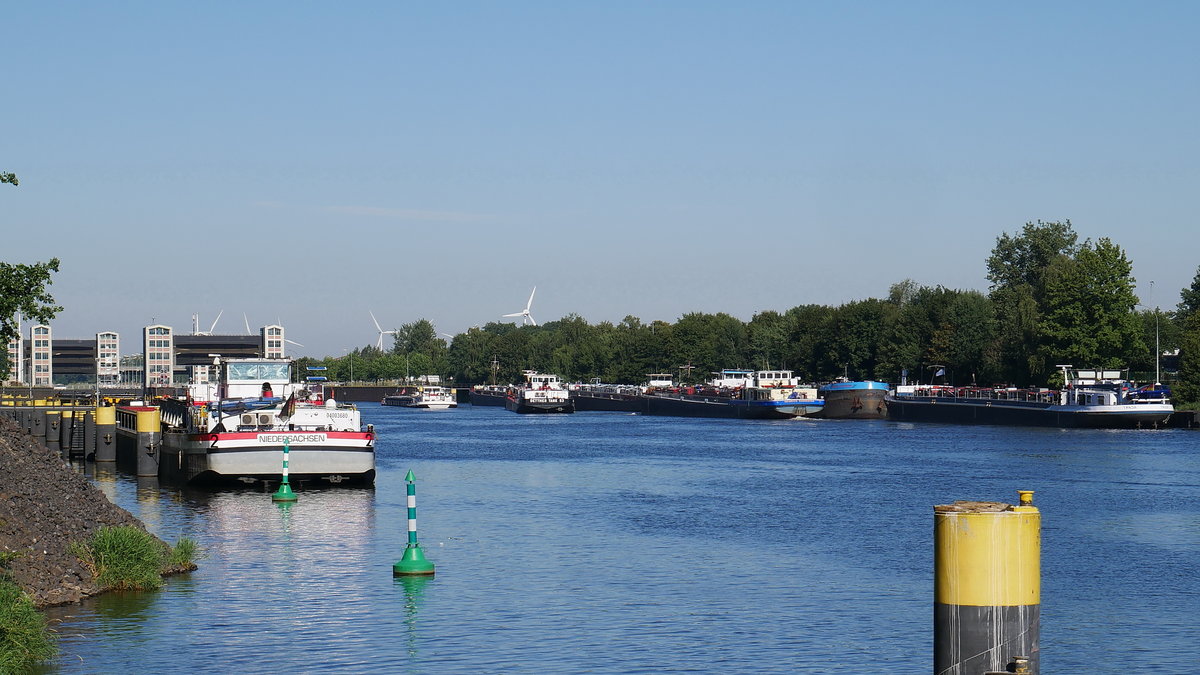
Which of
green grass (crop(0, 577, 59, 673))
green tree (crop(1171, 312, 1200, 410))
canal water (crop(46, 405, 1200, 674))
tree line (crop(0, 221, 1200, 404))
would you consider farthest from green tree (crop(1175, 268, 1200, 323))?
green grass (crop(0, 577, 59, 673))

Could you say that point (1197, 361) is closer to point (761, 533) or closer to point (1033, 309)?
point (1033, 309)

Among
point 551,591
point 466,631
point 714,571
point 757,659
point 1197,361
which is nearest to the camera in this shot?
point 757,659

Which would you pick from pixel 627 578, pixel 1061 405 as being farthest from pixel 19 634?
pixel 1061 405

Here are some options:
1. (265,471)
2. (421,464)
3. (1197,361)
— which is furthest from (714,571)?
(1197,361)

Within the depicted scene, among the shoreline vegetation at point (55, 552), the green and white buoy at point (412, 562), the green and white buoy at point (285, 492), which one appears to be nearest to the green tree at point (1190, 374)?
the green and white buoy at point (285, 492)

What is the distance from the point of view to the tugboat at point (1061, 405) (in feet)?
349

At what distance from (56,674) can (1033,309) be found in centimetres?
13373

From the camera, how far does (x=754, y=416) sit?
144m

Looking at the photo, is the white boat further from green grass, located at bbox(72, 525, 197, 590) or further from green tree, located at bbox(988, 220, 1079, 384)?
green tree, located at bbox(988, 220, 1079, 384)

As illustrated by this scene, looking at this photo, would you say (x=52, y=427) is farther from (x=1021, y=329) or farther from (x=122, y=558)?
(x=1021, y=329)

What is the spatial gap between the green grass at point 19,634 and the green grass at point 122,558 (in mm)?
5027

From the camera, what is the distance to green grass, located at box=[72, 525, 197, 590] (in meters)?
23.4

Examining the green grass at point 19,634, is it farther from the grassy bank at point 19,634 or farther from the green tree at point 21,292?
the green tree at point 21,292

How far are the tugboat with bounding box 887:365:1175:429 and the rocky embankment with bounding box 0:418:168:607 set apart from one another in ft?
304
